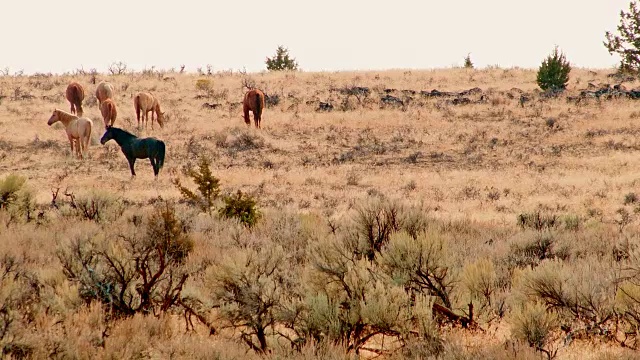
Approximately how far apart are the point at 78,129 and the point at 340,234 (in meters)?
17.3

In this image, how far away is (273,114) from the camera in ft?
109

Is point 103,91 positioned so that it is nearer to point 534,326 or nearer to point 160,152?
point 160,152

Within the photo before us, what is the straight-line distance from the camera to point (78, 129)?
23750mm

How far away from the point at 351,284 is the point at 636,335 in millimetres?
2452

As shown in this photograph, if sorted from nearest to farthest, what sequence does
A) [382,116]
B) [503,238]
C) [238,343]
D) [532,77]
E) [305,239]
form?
[238,343] < [305,239] < [503,238] < [382,116] < [532,77]

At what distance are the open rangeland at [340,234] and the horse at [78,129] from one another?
0.57 metres

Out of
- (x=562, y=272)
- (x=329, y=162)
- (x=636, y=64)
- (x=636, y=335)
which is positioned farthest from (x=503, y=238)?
(x=636, y=64)

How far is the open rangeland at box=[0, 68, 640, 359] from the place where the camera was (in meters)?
5.82

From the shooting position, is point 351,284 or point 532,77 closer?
point 351,284

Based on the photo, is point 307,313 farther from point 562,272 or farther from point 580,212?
point 580,212

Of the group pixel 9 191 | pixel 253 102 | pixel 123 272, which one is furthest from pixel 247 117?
pixel 123 272

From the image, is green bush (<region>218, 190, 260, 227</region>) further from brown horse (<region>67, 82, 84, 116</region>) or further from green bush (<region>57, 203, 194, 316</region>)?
brown horse (<region>67, 82, 84, 116</region>)

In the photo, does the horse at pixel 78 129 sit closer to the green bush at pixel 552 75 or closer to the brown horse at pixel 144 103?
the brown horse at pixel 144 103

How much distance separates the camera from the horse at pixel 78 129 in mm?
23703
